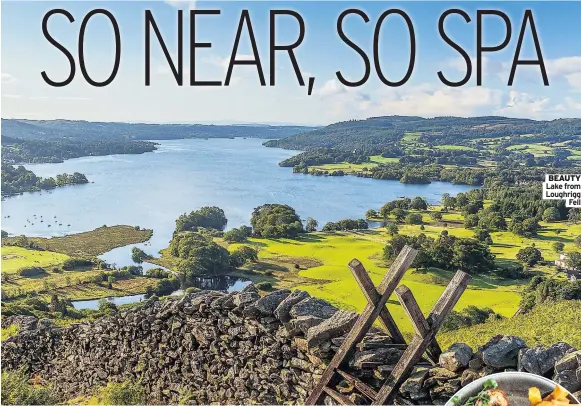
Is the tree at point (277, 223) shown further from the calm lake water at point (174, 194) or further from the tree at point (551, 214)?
the tree at point (551, 214)

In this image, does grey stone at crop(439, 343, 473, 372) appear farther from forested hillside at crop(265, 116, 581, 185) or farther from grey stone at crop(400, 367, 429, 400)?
forested hillside at crop(265, 116, 581, 185)

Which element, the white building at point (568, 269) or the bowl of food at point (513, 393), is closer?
the bowl of food at point (513, 393)

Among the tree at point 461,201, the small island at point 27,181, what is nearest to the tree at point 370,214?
the tree at point 461,201

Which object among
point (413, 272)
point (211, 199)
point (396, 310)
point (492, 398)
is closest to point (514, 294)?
point (413, 272)

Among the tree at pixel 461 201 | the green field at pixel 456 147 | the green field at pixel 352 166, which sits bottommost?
the tree at pixel 461 201

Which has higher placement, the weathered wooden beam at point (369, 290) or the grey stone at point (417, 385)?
the weathered wooden beam at point (369, 290)

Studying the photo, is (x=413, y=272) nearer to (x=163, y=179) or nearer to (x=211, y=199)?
(x=211, y=199)

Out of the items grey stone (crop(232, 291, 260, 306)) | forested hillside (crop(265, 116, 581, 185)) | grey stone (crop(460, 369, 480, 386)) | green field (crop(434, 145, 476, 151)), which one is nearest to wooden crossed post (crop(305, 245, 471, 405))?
grey stone (crop(460, 369, 480, 386))
